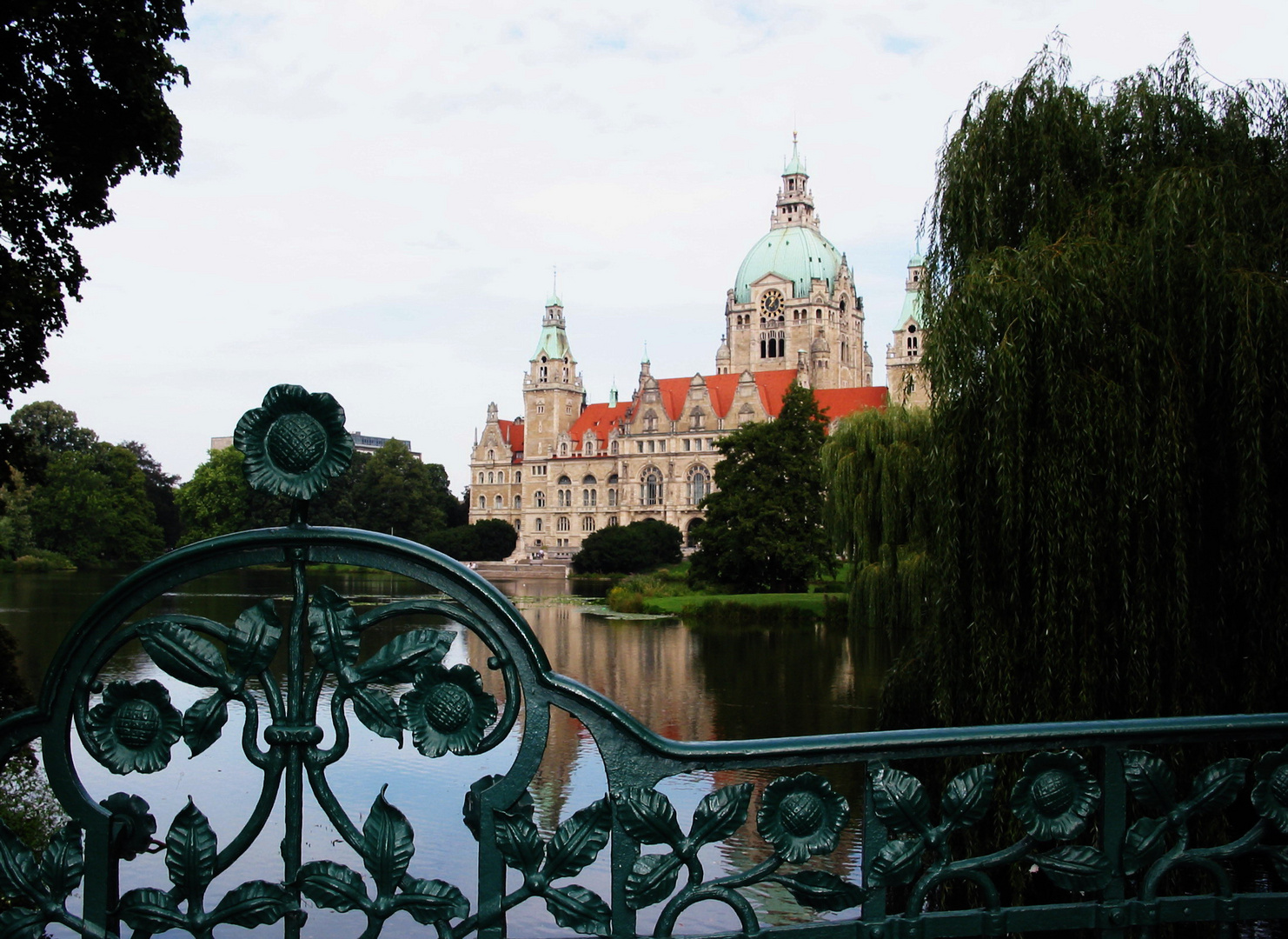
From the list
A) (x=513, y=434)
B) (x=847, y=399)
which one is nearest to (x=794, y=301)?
(x=847, y=399)

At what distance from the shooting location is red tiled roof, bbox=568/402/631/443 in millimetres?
80500

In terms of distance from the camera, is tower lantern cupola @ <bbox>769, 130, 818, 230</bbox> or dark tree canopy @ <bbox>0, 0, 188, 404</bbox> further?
tower lantern cupola @ <bbox>769, 130, 818, 230</bbox>

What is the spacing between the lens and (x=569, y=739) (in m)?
13.2

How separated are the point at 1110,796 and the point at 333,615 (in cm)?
117

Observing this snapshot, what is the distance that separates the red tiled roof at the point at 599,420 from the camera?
80.5 meters

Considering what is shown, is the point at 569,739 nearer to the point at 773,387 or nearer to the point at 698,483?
the point at 773,387

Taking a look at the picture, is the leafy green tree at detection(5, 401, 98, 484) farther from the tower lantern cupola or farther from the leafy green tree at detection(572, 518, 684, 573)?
the tower lantern cupola

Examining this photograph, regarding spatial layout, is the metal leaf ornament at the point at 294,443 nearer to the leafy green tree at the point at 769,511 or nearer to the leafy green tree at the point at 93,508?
the leafy green tree at the point at 769,511

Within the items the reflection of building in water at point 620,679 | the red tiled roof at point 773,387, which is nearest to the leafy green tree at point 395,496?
the red tiled roof at point 773,387

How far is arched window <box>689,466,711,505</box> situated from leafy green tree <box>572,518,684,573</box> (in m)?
15.5

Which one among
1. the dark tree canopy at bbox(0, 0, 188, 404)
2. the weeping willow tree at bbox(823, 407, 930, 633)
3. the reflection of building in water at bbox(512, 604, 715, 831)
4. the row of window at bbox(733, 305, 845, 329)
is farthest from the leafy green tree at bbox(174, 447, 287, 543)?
the dark tree canopy at bbox(0, 0, 188, 404)

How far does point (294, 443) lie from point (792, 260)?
8323 cm

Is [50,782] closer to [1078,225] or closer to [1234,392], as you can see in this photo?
[1234,392]

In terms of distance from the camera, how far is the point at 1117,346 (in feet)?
21.4
